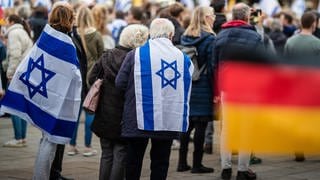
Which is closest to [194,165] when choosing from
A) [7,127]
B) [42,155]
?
[42,155]

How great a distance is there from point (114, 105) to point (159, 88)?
0.74 metres

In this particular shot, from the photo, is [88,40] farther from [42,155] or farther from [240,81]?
[240,81]

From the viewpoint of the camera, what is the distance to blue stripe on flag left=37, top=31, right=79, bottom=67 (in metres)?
6.79

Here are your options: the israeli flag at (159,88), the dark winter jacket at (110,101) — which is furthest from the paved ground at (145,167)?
the israeli flag at (159,88)

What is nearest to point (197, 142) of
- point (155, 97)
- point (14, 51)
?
point (155, 97)

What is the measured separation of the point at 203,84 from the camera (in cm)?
872

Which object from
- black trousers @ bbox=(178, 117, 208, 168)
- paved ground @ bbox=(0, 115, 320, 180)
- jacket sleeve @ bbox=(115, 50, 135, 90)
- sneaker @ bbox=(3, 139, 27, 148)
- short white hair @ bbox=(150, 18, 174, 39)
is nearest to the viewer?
jacket sleeve @ bbox=(115, 50, 135, 90)

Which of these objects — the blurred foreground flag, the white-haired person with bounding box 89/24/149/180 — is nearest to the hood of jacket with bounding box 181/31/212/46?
the white-haired person with bounding box 89/24/149/180

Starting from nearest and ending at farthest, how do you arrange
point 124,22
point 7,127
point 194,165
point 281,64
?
point 281,64 < point 194,165 < point 7,127 < point 124,22

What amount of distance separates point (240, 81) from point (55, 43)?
428cm

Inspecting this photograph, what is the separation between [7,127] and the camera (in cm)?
1259

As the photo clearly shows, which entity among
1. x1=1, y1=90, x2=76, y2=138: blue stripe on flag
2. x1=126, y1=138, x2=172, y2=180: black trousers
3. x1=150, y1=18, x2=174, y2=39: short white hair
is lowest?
x1=126, y1=138, x2=172, y2=180: black trousers

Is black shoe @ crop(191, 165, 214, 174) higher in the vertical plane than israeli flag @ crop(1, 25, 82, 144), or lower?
lower

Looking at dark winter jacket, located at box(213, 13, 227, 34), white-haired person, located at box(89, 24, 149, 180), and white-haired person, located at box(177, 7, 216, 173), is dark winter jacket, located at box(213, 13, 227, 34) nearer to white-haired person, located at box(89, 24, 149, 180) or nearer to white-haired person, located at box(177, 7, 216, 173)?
white-haired person, located at box(177, 7, 216, 173)
